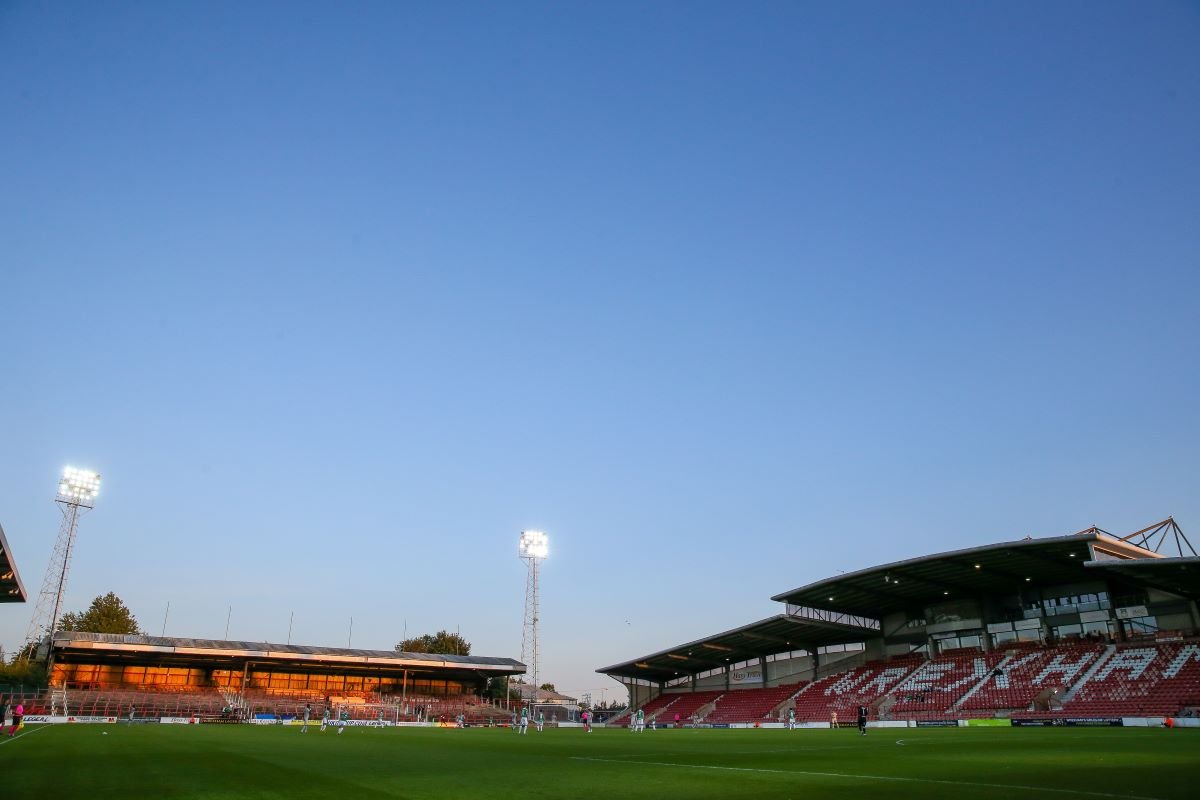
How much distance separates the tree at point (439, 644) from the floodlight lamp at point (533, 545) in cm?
6119

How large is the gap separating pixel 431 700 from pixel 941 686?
55.6 metres

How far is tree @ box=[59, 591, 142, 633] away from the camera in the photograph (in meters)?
106

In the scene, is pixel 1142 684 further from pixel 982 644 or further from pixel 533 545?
pixel 533 545

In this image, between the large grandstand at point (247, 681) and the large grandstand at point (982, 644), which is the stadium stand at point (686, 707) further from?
the large grandstand at point (247, 681)

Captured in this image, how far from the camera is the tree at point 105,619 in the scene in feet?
348

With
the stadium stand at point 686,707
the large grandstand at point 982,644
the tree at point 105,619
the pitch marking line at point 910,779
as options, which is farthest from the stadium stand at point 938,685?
the tree at point 105,619

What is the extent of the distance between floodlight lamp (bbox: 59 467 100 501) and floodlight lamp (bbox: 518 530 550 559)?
45.8 meters

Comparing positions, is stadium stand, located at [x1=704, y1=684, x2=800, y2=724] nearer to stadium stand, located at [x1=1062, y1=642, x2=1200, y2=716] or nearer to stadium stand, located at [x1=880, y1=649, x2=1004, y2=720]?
stadium stand, located at [x1=880, y1=649, x2=1004, y2=720]

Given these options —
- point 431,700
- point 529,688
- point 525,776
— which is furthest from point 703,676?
point 525,776

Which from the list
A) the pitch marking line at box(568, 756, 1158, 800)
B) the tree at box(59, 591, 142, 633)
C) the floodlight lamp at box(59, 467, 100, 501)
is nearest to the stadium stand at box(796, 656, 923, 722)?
the pitch marking line at box(568, 756, 1158, 800)

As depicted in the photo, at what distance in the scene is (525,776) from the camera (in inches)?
623

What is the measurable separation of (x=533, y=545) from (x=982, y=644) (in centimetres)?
4998

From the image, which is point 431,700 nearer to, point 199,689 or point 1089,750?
point 199,689

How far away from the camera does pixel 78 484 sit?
2906 inches
